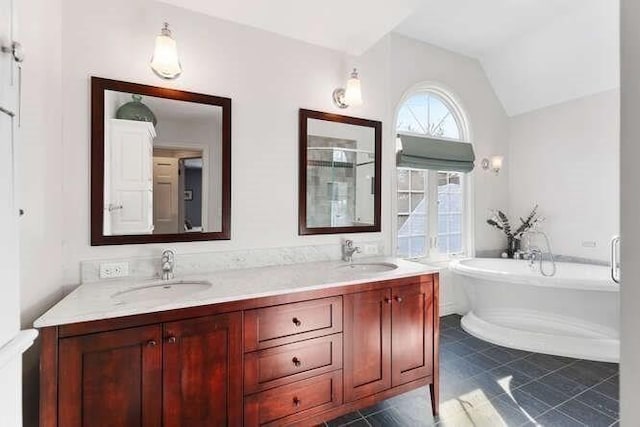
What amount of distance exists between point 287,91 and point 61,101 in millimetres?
1299

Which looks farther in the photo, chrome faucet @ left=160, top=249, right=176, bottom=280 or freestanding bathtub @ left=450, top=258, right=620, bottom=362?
freestanding bathtub @ left=450, top=258, right=620, bottom=362

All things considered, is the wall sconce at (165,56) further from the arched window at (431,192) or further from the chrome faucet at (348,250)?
the arched window at (431,192)

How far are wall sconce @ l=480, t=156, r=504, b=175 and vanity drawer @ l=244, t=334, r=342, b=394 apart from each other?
3.11 meters

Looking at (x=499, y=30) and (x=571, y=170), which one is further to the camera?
(x=571, y=170)

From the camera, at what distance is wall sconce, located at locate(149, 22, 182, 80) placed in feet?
5.45

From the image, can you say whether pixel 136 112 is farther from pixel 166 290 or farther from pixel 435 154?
pixel 435 154

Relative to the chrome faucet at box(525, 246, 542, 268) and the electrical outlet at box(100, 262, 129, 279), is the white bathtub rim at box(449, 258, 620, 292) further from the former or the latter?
the electrical outlet at box(100, 262, 129, 279)

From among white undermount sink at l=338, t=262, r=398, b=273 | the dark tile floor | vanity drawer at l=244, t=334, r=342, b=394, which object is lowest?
the dark tile floor

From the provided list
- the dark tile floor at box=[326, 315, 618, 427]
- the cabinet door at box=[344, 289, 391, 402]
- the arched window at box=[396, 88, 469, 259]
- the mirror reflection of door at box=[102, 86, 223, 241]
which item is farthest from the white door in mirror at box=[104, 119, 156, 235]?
the arched window at box=[396, 88, 469, 259]

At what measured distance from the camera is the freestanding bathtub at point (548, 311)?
2.50 metres

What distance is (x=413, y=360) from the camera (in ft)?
6.09

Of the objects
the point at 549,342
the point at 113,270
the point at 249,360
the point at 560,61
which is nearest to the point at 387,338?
the point at 249,360

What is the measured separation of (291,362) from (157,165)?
136 centimetres

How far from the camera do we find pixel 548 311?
2.76 m
